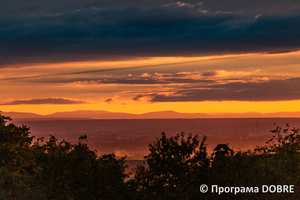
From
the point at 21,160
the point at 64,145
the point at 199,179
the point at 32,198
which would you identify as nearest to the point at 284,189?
the point at 199,179

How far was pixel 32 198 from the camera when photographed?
899 inches

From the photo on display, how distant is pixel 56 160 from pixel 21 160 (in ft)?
29.6

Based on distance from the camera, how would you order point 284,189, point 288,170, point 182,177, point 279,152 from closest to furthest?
point 182,177
point 284,189
point 288,170
point 279,152

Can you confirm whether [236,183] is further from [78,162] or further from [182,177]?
[78,162]

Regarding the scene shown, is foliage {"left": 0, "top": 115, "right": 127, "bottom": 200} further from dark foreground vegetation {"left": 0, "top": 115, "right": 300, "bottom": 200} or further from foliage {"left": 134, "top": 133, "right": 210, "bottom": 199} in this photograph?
foliage {"left": 134, "top": 133, "right": 210, "bottom": 199}

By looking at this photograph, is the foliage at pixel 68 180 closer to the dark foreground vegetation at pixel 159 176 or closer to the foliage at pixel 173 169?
the dark foreground vegetation at pixel 159 176

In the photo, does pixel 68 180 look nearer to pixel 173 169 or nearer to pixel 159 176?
pixel 159 176

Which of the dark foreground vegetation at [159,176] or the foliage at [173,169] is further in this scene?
the dark foreground vegetation at [159,176]

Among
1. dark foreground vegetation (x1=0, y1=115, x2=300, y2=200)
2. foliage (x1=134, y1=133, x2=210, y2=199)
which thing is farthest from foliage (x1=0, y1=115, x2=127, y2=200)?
foliage (x1=134, y1=133, x2=210, y2=199)

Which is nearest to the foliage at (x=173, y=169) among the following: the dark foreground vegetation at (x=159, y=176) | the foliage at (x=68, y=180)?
the dark foreground vegetation at (x=159, y=176)

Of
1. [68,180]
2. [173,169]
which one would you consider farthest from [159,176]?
[68,180]

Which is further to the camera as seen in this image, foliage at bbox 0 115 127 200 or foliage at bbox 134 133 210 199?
foliage at bbox 0 115 127 200

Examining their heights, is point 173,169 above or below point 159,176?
above

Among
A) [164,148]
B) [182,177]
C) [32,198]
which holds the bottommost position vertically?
[32,198]
